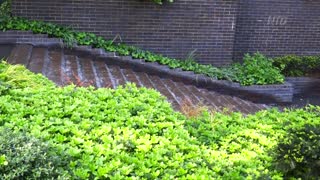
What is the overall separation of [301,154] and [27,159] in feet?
6.15

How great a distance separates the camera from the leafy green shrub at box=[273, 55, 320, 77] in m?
8.78

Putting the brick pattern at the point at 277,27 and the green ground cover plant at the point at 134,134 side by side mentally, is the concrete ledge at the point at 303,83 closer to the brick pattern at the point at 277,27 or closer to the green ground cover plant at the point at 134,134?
the brick pattern at the point at 277,27

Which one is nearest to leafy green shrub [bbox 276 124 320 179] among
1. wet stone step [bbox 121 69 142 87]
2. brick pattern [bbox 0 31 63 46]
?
wet stone step [bbox 121 69 142 87]

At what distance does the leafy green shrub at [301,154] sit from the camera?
266 centimetres

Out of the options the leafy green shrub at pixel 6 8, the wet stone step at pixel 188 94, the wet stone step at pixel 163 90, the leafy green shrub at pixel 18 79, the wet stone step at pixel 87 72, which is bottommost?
the wet stone step at pixel 188 94

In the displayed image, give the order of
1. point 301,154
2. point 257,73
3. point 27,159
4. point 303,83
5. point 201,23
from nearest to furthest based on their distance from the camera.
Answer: point 27,159
point 301,154
point 257,73
point 201,23
point 303,83

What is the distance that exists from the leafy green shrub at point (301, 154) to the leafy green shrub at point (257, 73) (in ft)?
15.1

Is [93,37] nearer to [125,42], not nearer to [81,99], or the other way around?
[125,42]

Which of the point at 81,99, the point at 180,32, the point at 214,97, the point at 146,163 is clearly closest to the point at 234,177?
the point at 146,163

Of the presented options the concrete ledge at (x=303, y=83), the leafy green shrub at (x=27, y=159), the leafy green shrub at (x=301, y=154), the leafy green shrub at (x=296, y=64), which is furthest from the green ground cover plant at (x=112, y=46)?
the leafy green shrub at (x=27, y=159)

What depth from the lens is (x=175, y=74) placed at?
23.1 ft

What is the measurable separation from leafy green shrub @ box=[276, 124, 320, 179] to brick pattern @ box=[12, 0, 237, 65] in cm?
528

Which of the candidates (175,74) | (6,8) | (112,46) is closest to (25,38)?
(6,8)

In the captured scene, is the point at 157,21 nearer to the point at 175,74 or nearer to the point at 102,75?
the point at 175,74
